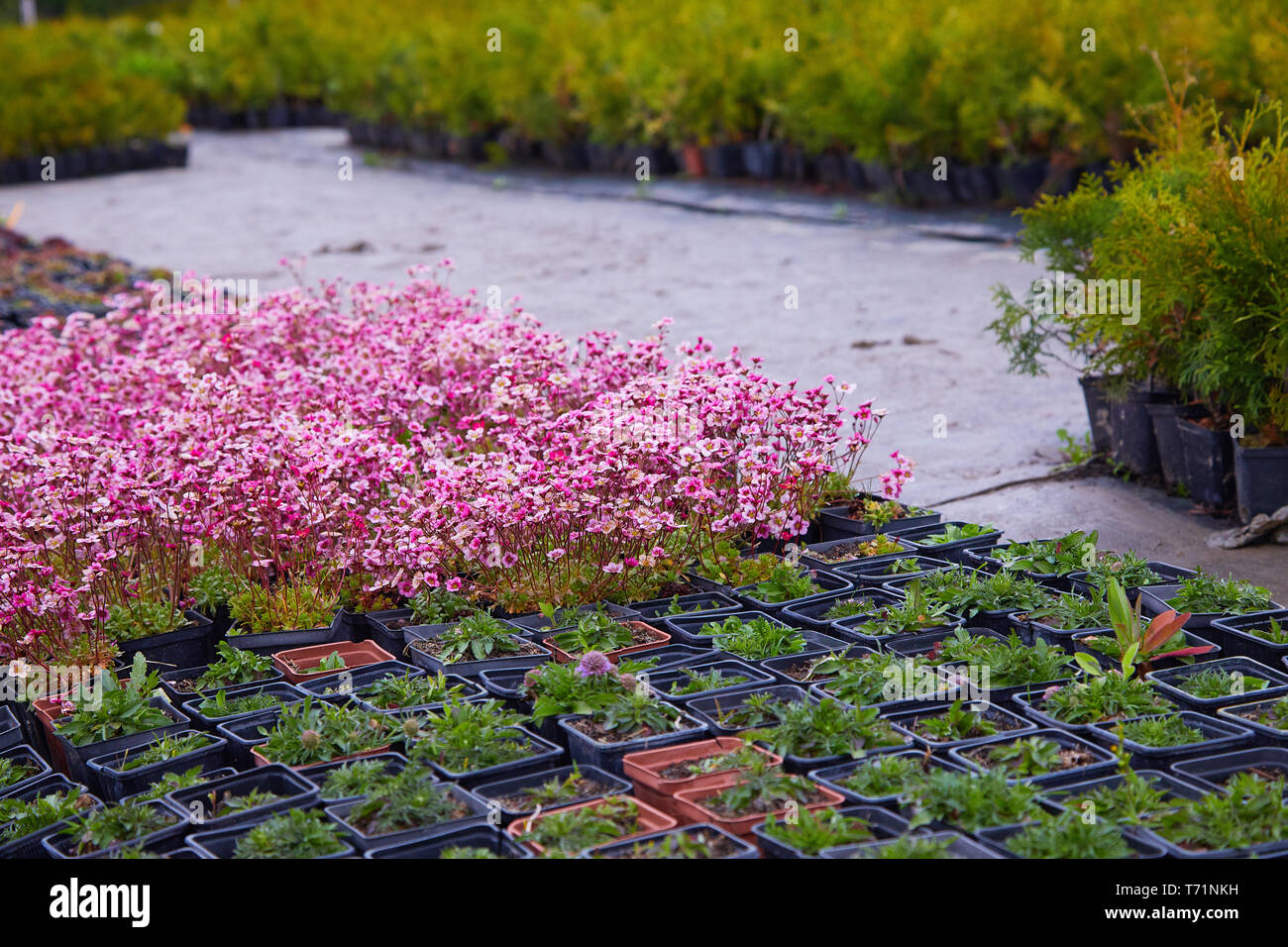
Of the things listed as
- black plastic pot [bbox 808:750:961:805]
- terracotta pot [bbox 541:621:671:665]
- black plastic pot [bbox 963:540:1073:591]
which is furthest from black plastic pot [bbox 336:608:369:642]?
black plastic pot [bbox 963:540:1073:591]

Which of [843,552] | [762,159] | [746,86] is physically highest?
[746,86]

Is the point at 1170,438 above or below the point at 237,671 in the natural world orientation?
above

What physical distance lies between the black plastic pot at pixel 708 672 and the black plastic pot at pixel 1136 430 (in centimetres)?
234

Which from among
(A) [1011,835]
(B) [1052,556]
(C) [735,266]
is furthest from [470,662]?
(C) [735,266]

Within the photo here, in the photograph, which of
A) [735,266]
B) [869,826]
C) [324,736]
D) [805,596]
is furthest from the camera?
[735,266]

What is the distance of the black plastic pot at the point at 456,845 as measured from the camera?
2.59 m

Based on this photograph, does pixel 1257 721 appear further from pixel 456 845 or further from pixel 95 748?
pixel 95 748

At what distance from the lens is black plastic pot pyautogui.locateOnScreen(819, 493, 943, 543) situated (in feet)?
14.6

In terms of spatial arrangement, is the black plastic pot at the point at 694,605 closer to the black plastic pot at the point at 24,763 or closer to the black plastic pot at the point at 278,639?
the black plastic pot at the point at 278,639

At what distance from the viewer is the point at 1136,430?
199 inches

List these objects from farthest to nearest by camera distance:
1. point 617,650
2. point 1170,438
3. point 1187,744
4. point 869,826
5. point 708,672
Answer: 1. point 1170,438
2. point 617,650
3. point 708,672
4. point 1187,744
5. point 869,826

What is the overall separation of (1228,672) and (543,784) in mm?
1650

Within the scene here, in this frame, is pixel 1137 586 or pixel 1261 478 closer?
pixel 1137 586

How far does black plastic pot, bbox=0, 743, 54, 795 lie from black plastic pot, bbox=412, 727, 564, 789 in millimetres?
878
